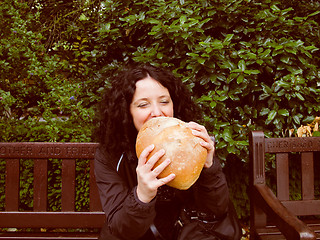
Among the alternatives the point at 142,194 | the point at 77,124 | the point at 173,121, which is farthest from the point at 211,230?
the point at 77,124

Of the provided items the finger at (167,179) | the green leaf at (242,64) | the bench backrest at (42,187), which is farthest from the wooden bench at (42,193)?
the green leaf at (242,64)

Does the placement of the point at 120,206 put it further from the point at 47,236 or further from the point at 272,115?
the point at 272,115

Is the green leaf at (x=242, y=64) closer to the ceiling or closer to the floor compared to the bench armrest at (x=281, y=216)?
closer to the ceiling

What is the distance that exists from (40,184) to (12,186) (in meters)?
0.17

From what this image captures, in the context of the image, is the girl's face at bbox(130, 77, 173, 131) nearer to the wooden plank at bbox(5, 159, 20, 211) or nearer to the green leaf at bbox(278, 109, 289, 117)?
the wooden plank at bbox(5, 159, 20, 211)

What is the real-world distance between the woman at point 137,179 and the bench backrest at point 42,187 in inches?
11.2

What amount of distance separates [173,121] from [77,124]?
6.86 ft

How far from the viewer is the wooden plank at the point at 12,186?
185 cm

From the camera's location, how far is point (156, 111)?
1.40 m

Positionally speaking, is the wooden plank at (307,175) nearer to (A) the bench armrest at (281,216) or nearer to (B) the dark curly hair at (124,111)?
(A) the bench armrest at (281,216)

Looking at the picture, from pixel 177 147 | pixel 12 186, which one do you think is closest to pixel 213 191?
pixel 177 147

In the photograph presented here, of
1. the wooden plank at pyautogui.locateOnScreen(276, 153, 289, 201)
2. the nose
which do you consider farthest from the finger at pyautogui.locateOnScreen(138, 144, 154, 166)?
the wooden plank at pyautogui.locateOnScreen(276, 153, 289, 201)

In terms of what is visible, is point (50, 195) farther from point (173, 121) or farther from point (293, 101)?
point (293, 101)

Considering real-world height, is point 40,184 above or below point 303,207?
above
